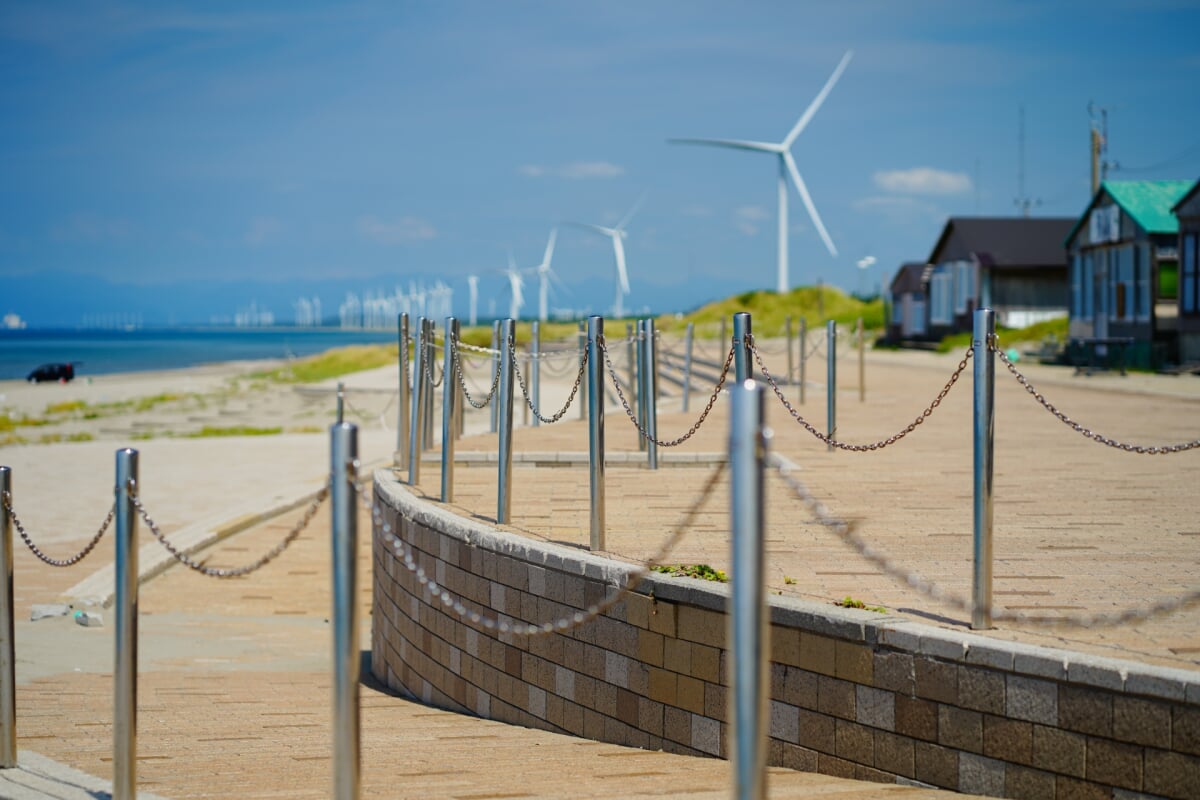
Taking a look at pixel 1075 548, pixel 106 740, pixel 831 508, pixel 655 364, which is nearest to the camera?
pixel 106 740

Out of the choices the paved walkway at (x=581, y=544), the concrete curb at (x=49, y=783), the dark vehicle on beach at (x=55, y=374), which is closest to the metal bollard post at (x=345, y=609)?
the paved walkway at (x=581, y=544)

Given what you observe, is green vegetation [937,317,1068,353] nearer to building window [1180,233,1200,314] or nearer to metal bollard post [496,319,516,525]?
building window [1180,233,1200,314]

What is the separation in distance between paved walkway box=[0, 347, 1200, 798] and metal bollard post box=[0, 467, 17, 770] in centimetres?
26

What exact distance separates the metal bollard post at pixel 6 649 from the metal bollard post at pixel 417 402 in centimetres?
413

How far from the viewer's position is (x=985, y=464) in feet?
18.6

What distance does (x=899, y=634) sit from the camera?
530cm

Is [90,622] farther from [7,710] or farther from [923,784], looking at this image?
[923,784]

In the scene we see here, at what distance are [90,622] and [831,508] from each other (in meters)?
6.06

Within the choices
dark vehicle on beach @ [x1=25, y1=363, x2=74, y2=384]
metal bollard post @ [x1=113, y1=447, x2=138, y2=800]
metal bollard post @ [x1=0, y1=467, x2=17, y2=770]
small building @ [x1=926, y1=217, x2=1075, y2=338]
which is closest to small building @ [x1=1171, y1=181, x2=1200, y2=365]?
small building @ [x1=926, y1=217, x2=1075, y2=338]

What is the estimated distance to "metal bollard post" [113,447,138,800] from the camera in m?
5.28

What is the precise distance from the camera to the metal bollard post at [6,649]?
6176mm

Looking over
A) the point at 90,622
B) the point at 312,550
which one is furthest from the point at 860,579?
the point at 312,550

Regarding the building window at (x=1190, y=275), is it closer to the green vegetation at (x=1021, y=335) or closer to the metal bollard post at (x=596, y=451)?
the green vegetation at (x=1021, y=335)

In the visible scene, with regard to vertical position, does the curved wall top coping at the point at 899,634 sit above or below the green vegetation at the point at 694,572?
below
